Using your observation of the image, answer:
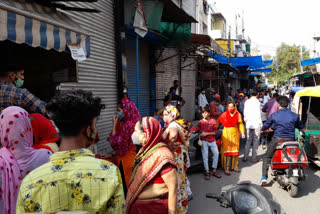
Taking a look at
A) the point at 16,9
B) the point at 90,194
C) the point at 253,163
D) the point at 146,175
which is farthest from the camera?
the point at 253,163

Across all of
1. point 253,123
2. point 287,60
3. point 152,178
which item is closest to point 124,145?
point 152,178

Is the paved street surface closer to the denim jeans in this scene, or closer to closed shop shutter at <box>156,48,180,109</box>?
the denim jeans

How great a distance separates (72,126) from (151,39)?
8261 millimetres

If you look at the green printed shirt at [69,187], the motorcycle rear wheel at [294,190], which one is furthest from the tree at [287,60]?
the green printed shirt at [69,187]

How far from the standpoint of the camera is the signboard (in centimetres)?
328

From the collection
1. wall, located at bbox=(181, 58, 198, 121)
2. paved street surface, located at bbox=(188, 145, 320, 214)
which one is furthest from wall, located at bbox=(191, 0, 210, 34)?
paved street surface, located at bbox=(188, 145, 320, 214)

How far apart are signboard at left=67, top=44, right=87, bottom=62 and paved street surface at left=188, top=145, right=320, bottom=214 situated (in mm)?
2876

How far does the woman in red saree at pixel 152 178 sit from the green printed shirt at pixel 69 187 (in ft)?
3.04

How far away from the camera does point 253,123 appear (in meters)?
6.78

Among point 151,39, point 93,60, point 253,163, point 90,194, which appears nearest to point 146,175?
point 90,194

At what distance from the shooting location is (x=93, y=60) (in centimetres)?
612

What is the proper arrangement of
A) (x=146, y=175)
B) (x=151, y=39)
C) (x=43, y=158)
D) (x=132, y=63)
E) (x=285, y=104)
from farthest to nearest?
(x=151, y=39), (x=132, y=63), (x=285, y=104), (x=146, y=175), (x=43, y=158)

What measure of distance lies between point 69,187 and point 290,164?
14.3ft

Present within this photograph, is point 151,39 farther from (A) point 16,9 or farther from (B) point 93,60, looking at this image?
(A) point 16,9
